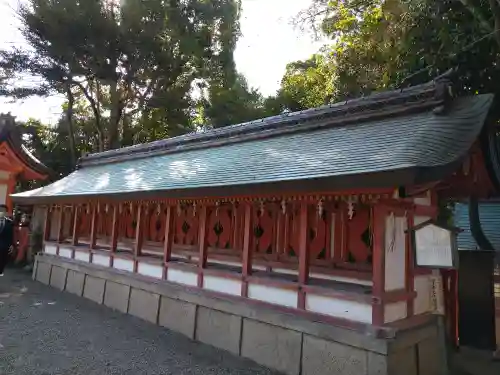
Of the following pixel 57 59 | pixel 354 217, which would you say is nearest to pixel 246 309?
pixel 354 217

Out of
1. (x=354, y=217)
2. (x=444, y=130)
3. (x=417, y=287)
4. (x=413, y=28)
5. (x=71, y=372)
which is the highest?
(x=413, y=28)

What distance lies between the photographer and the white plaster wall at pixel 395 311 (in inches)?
199

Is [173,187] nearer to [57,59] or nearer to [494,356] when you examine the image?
[494,356]

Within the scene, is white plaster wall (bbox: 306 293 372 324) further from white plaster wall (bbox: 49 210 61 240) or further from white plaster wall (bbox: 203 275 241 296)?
white plaster wall (bbox: 49 210 61 240)

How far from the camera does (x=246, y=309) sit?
634 centimetres

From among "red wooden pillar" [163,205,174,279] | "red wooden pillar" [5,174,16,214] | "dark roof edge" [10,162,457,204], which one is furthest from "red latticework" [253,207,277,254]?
"red wooden pillar" [5,174,16,214]

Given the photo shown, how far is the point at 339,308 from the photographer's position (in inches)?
210

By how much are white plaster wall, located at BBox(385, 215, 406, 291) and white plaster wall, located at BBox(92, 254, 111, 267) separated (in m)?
7.43

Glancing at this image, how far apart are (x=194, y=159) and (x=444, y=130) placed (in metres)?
5.74

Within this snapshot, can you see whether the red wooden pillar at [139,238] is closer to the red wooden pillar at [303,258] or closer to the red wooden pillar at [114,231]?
the red wooden pillar at [114,231]

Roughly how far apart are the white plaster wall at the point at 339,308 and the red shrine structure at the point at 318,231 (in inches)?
0.6

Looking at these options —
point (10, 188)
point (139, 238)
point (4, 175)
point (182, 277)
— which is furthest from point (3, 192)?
point (182, 277)

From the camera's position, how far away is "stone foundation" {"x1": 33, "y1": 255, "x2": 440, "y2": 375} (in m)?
Result: 4.91

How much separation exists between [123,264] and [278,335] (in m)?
5.17
